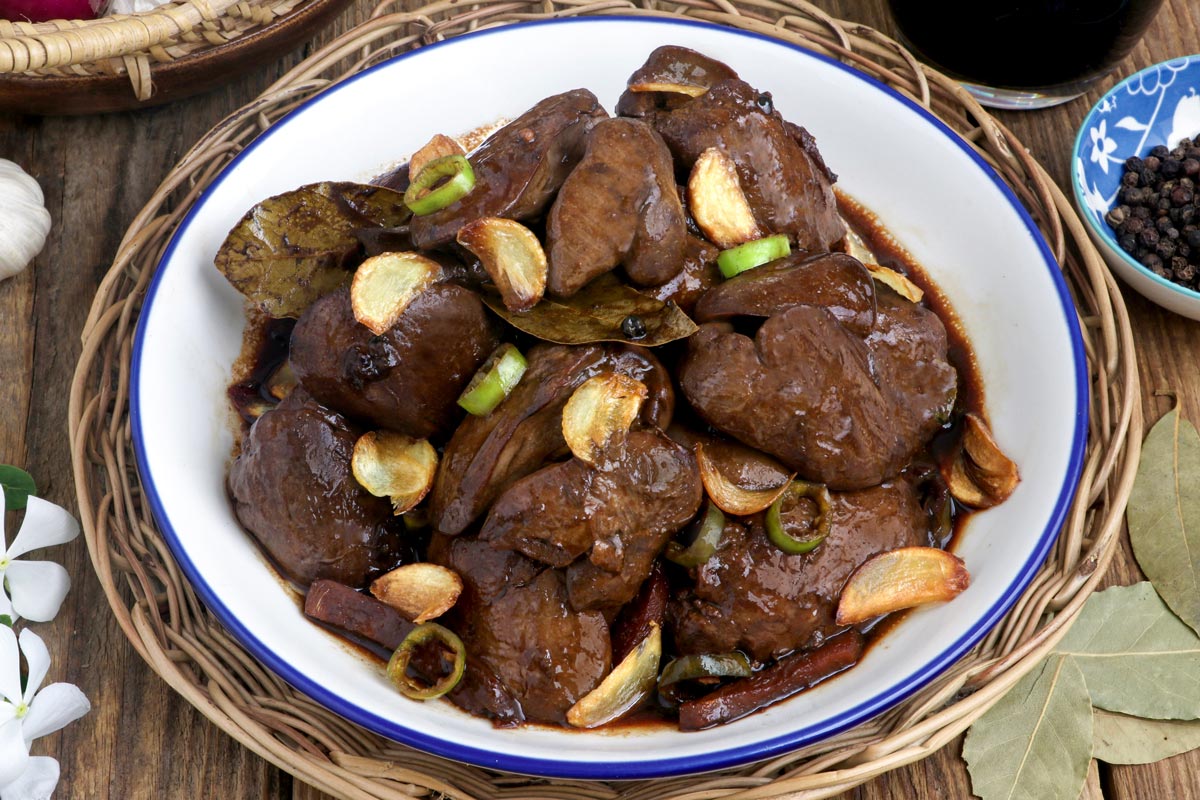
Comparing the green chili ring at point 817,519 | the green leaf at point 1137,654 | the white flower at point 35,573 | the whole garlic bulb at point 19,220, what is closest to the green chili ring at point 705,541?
the green chili ring at point 817,519

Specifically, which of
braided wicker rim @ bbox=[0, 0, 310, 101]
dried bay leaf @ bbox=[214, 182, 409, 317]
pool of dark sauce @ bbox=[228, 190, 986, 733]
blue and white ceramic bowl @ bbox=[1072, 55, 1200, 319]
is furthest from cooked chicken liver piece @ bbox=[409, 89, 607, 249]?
blue and white ceramic bowl @ bbox=[1072, 55, 1200, 319]

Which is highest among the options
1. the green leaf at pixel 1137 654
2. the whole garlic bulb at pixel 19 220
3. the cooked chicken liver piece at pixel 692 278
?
the cooked chicken liver piece at pixel 692 278

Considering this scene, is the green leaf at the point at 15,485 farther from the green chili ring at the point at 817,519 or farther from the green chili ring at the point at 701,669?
the green chili ring at the point at 817,519

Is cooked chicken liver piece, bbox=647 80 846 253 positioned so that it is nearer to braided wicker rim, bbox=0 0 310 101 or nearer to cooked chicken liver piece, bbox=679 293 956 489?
cooked chicken liver piece, bbox=679 293 956 489

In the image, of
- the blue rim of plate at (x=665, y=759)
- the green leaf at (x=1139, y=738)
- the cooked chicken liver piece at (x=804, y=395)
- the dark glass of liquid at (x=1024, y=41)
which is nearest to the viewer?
the blue rim of plate at (x=665, y=759)

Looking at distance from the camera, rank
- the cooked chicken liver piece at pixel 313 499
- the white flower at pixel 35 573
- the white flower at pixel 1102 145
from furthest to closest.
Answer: the white flower at pixel 1102 145
the white flower at pixel 35 573
the cooked chicken liver piece at pixel 313 499

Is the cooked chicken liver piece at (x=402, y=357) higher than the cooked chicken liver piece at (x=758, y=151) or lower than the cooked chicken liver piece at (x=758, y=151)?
lower

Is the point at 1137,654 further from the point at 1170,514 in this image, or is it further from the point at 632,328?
the point at 632,328
